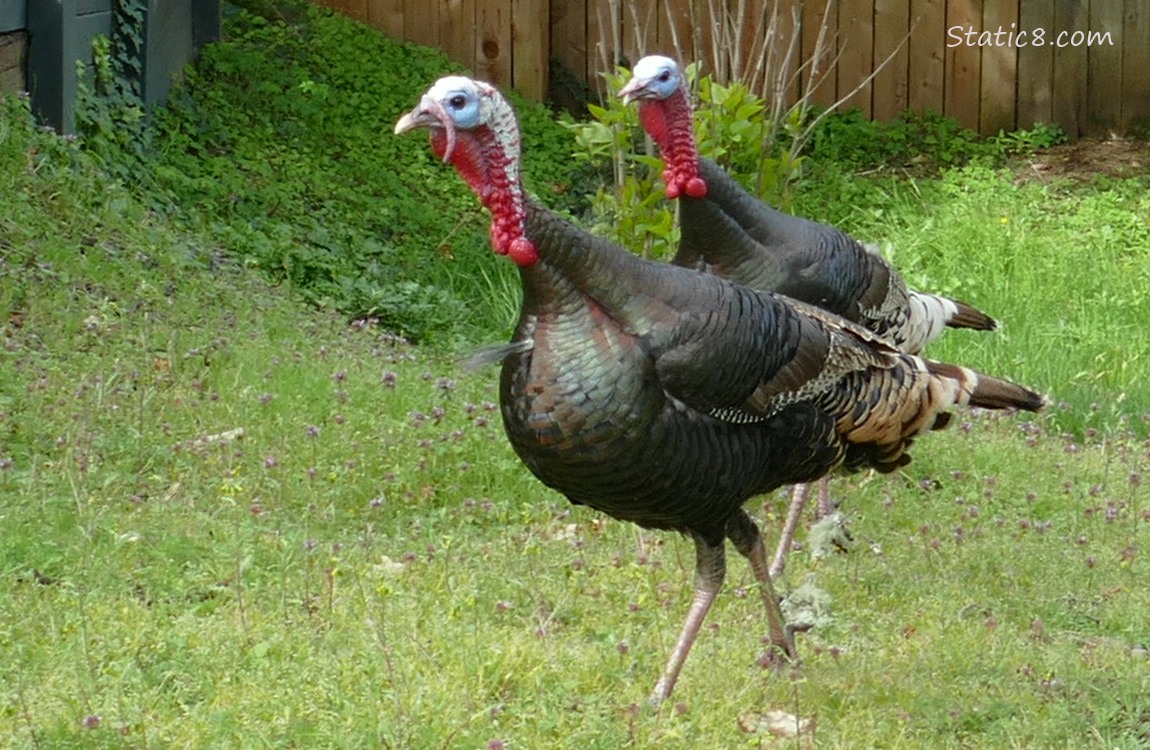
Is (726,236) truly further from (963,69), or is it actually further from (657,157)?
(963,69)

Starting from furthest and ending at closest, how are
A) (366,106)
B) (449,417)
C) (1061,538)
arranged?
(366,106), (449,417), (1061,538)

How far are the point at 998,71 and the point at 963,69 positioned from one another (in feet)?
0.85

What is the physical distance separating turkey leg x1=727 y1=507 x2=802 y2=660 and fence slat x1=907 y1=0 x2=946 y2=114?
26.6ft

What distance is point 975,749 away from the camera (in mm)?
4281

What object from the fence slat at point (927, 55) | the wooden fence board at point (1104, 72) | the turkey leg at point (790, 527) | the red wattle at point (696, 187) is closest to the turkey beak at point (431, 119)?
the red wattle at point (696, 187)

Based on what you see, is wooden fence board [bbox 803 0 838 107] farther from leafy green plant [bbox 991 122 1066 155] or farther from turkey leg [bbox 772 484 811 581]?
turkey leg [bbox 772 484 811 581]

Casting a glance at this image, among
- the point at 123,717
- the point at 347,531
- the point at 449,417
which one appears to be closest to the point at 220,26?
the point at 449,417

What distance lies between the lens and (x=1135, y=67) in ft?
39.8

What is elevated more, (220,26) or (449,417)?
(220,26)

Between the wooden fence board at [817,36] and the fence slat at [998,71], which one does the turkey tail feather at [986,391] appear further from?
the fence slat at [998,71]

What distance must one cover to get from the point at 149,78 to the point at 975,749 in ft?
23.3

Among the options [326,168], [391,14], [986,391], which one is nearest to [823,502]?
[986,391]

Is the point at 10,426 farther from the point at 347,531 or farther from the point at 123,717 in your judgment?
the point at 123,717

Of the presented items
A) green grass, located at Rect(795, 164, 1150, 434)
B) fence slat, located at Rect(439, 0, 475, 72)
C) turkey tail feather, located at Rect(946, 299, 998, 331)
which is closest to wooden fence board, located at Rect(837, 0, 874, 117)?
green grass, located at Rect(795, 164, 1150, 434)
